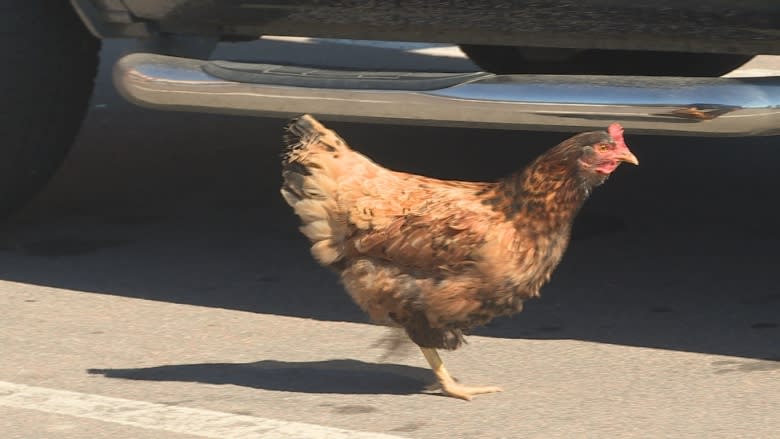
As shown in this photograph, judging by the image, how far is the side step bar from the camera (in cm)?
406

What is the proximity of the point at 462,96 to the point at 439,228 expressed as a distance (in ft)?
1.63

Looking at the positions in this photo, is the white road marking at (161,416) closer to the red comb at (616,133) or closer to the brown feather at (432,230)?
the brown feather at (432,230)

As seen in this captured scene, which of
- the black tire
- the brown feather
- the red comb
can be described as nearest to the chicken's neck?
the brown feather

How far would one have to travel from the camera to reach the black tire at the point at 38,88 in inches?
203

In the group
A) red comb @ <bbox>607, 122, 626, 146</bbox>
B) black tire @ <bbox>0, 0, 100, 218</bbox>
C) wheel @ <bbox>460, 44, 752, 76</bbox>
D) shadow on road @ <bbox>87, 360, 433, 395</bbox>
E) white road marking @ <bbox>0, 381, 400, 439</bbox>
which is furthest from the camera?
Result: wheel @ <bbox>460, 44, 752, 76</bbox>

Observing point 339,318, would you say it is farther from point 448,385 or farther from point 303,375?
point 448,385

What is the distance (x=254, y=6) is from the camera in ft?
15.9

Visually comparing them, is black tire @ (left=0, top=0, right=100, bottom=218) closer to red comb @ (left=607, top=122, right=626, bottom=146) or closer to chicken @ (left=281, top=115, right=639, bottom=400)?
chicken @ (left=281, top=115, right=639, bottom=400)

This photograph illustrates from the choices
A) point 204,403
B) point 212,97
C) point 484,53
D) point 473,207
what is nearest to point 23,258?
point 212,97

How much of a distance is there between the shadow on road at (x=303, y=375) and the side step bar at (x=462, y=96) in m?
0.70

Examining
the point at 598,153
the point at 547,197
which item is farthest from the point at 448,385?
the point at 598,153

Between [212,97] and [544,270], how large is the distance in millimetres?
1204

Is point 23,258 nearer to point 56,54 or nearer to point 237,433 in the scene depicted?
point 56,54

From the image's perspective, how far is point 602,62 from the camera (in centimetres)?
628
